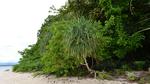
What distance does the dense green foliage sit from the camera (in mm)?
13680

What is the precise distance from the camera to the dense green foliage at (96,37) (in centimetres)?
1368

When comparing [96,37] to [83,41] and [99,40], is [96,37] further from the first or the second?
[83,41]

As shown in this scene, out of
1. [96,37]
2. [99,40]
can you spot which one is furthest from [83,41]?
[99,40]

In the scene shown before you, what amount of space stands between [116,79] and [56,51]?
2.81 meters

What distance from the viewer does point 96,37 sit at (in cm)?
1378

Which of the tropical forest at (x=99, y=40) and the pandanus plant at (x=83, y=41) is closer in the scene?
the pandanus plant at (x=83, y=41)

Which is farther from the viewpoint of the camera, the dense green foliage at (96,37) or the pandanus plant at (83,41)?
the dense green foliage at (96,37)

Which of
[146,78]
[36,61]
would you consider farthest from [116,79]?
[36,61]

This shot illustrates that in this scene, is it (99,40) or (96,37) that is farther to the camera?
(99,40)

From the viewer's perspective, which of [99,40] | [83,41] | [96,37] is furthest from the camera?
[99,40]

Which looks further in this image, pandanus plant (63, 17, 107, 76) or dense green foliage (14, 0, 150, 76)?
dense green foliage (14, 0, 150, 76)

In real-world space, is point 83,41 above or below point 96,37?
below

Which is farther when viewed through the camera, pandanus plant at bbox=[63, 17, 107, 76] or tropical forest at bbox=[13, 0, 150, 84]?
tropical forest at bbox=[13, 0, 150, 84]

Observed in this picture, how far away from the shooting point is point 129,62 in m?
16.1
